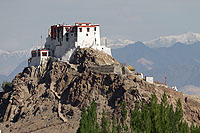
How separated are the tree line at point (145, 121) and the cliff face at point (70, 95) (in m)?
8.84

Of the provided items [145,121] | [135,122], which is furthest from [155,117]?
[135,122]

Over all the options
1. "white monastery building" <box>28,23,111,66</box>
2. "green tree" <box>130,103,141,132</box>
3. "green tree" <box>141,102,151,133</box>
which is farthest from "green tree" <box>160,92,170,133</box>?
"white monastery building" <box>28,23,111,66</box>

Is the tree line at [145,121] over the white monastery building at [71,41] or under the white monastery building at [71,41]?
under

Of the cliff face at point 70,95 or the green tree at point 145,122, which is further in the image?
the cliff face at point 70,95

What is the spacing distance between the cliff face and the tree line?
884 centimetres

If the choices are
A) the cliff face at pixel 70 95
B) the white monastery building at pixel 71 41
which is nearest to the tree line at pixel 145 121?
the cliff face at pixel 70 95

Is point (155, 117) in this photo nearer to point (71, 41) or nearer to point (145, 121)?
point (145, 121)

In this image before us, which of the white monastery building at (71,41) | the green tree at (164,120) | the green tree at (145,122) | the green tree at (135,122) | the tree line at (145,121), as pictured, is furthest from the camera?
the white monastery building at (71,41)

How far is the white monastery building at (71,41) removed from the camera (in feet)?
623

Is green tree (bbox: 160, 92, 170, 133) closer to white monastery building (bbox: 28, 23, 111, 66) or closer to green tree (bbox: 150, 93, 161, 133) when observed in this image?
green tree (bbox: 150, 93, 161, 133)

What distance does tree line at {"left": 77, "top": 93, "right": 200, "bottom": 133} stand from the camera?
461 feet

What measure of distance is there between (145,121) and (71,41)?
57.4 m

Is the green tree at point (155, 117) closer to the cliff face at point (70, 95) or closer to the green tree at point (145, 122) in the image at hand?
the green tree at point (145, 122)

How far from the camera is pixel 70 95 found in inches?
7013
